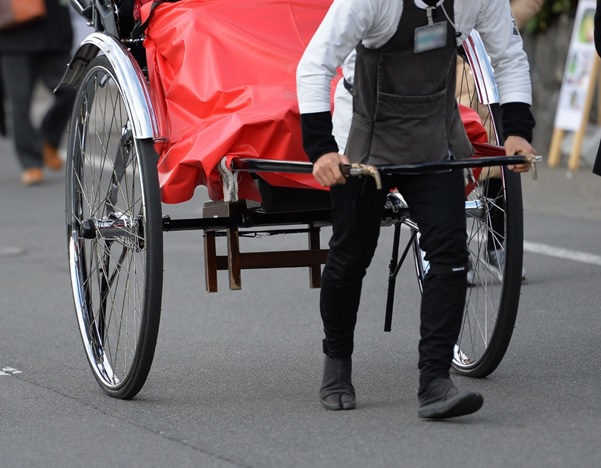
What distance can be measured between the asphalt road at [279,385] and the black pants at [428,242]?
0.29 m

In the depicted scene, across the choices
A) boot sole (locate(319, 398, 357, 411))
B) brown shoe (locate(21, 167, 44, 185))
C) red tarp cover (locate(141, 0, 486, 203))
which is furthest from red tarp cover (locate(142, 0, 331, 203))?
brown shoe (locate(21, 167, 44, 185))

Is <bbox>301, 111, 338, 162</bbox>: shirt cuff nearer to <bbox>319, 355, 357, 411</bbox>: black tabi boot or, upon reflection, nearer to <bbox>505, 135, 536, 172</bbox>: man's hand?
<bbox>505, 135, 536, 172</bbox>: man's hand

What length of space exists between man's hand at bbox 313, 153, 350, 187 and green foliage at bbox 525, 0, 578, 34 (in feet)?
25.1

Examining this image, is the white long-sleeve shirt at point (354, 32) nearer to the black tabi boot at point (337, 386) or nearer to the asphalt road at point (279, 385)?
the black tabi boot at point (337, 386)

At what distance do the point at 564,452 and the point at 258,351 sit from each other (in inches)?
73.7

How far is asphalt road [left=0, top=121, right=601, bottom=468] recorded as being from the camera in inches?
150

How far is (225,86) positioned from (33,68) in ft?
23.4

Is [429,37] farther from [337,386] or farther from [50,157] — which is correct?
[50,157]

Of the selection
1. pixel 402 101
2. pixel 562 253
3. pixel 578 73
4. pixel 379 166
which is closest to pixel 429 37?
pixel 402 101

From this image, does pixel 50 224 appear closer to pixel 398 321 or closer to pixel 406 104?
pixel 398 321

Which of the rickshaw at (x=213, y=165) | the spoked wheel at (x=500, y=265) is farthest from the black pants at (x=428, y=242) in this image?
the spoked wheel at (x=500, y=265)

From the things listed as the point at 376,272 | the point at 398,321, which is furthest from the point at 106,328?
the point at 376,272

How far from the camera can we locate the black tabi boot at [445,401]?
3908 mm

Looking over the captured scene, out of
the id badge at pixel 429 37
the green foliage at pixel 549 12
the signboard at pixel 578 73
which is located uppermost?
the id badge at pixel 429 37
